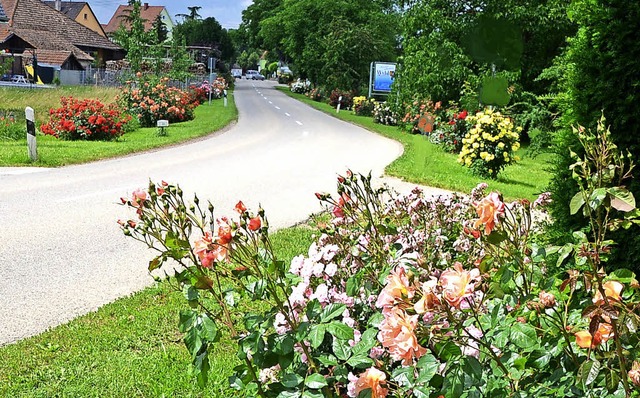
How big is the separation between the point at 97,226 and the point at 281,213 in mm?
2379

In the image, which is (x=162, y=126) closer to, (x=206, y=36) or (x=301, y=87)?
(x=301, y=87)

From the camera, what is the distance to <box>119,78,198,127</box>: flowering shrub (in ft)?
75.6

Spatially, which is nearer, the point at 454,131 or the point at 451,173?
the point at 451,173

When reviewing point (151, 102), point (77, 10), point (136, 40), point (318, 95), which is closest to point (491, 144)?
point (151, 102)

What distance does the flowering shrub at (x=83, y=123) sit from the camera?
58.0 ft

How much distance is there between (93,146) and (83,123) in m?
2.25

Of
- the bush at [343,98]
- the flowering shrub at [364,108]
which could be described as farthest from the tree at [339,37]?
the flowering shrub at [364,108]

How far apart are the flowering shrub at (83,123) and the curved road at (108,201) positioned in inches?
88.5

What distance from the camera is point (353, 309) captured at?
2.50 meters

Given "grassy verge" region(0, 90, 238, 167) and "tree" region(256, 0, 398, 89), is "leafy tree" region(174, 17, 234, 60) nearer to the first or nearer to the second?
"tree" region(256, 0, 398, 89)

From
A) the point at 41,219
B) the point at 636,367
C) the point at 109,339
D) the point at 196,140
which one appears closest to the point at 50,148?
the point at 196,140

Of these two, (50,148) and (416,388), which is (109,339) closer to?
(416,388)

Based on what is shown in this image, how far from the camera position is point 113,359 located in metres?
3.90

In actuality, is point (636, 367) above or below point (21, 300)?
above
